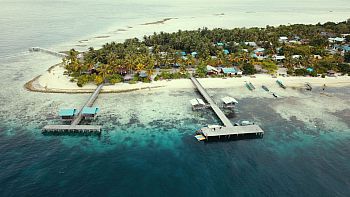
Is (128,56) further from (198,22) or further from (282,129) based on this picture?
(198,22)

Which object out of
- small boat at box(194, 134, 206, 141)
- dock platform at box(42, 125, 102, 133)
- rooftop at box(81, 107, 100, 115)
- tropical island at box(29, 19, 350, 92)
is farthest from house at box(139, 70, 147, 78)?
small boat at box(194, 134, 206, 141)

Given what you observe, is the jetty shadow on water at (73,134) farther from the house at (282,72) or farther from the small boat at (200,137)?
the house at (282,72)

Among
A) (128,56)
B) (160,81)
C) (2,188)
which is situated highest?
(128,56)

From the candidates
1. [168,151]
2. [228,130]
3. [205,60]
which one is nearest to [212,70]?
[205,60]

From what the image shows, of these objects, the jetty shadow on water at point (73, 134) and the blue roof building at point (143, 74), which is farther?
the blue roof building at point (143, 74)

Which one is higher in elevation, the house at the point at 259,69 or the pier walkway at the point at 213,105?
the house at the point at 259,69

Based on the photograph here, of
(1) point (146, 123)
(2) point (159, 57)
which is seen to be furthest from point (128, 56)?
(1) point (146, 123)

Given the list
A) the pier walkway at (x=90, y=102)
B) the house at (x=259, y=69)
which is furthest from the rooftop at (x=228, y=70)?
the pier walkway at (x=90, y=102)
